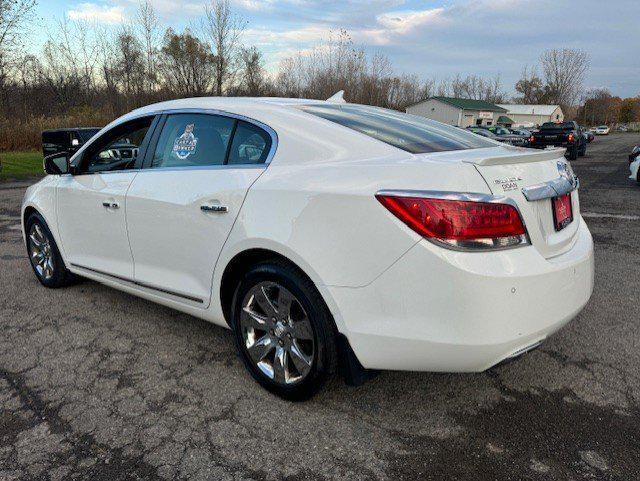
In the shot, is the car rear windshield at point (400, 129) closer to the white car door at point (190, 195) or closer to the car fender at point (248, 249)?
the white car door at point (190, 195)

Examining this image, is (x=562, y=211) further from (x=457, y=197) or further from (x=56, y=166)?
(x=56, y=166)

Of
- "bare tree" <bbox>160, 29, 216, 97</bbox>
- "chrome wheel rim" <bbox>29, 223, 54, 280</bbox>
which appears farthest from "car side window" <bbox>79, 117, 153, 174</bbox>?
"bare tree" <bbox>160, 29, 216, 97</bbox>

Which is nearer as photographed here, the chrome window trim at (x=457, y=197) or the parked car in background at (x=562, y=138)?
the chrome window trim at (x=457, y=197)

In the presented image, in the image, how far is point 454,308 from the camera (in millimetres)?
2086

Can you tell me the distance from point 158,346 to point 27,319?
4.24 ft

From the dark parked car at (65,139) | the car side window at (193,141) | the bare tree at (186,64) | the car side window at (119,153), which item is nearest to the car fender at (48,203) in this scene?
the car side window at (119,153)

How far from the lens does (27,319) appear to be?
12.9ft

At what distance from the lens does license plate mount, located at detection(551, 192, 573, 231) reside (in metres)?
2.48

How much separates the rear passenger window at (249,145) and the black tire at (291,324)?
621 mm

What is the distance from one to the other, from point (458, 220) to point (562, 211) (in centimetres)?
85

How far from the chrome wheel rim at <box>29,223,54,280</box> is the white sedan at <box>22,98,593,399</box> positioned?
52.2 inches

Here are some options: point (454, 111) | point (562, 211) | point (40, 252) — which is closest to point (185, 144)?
point (562, 211)

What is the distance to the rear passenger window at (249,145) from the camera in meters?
2.79

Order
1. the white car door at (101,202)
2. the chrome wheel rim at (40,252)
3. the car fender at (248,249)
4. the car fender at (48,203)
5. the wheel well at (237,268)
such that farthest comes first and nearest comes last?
1. the chrome wheel rim at (40,252)
2. the car fender at (48,203)
3. the white car door at (101,202)
4. the wheel well at (237,268)
5. the car fender at (248,249)
